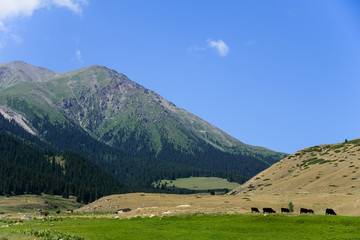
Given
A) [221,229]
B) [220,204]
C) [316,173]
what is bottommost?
[221,229]

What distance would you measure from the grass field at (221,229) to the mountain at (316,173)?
65.8m

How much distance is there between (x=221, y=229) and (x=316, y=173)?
106188 mm

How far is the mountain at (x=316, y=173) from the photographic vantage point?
121m

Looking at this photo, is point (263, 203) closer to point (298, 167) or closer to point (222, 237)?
point (222, 237)

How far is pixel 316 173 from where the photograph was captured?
140m

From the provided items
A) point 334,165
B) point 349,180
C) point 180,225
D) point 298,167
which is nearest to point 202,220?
point 180,225

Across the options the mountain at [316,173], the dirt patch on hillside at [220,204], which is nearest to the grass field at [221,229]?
the dirt patch on hillside at [220,204]

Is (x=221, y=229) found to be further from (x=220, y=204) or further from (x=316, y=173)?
(x=316, y=173)

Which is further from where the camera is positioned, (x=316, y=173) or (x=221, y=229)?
(x=316, y=173)

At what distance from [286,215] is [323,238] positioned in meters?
15.1

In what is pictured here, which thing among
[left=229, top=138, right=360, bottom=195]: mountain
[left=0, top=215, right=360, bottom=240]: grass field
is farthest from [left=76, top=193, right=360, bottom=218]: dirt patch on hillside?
[left=229, top=138, right=360, bottom=195]: mountain

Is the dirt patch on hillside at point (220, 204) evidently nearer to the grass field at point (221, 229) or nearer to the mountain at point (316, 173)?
the grass field at point (221, 229)

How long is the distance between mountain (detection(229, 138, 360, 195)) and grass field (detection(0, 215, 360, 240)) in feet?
216

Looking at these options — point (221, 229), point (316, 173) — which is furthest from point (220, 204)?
point (316, 173)
